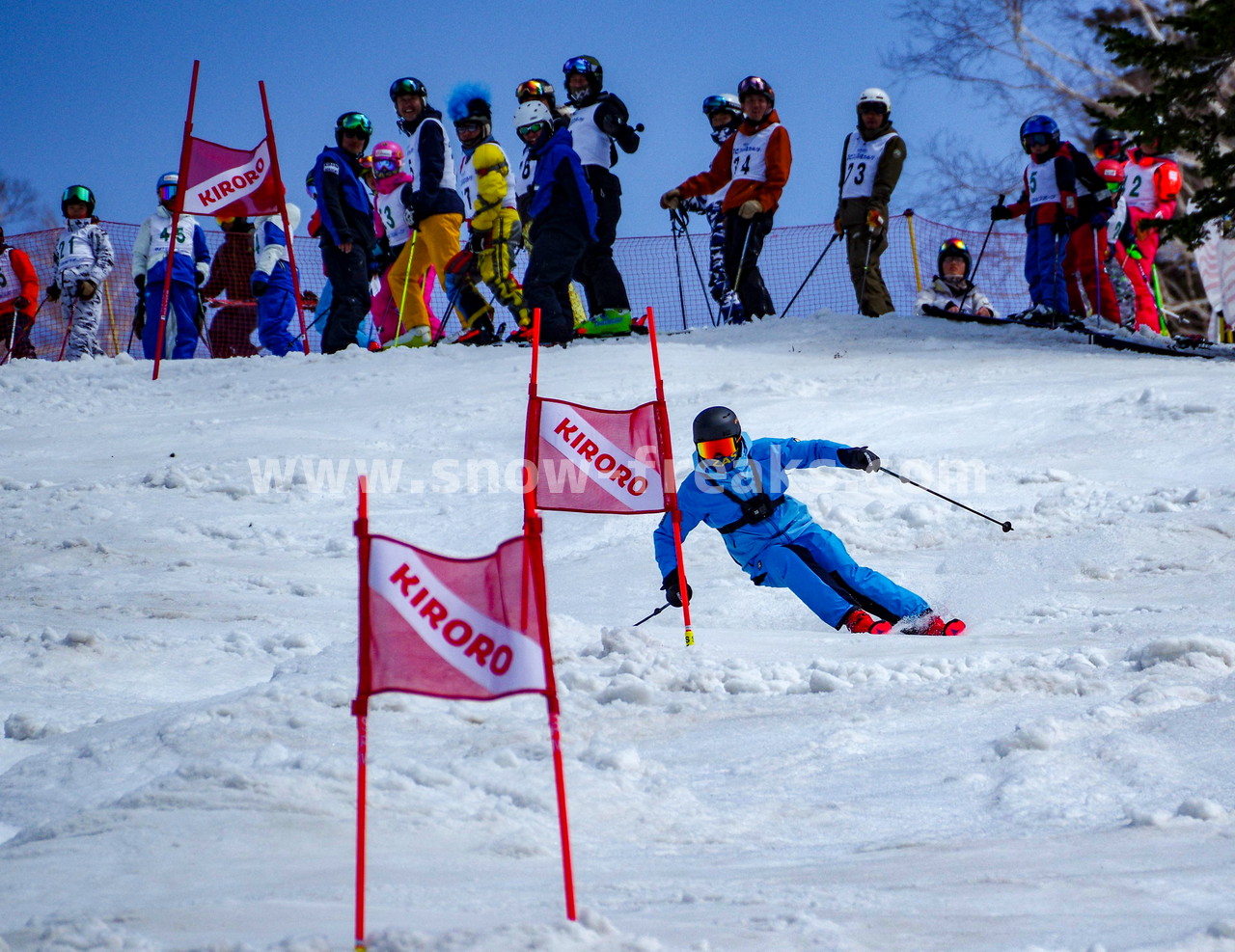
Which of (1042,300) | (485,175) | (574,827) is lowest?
(574,827)

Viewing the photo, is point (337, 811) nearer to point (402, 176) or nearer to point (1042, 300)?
point (402, 176)

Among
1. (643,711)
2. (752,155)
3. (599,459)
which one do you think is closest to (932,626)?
(599,459)

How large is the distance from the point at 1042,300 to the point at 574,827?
10275 mm

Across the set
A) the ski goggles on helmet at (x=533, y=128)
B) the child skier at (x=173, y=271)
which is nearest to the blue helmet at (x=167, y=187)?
the child skier at (x=173, y=271)

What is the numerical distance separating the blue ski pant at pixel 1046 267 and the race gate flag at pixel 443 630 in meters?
10.3

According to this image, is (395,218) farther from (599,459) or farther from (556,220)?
(599,459)

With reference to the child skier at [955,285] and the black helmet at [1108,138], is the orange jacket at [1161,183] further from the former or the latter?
the child skier at [955,285]

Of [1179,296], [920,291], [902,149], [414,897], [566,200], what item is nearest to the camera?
[414,897]

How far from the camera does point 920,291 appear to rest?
14945 mm

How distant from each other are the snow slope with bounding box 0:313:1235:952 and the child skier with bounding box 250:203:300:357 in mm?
3267

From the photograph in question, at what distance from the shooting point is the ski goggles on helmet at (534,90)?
11.8 metres

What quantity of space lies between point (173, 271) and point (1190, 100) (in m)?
9.24

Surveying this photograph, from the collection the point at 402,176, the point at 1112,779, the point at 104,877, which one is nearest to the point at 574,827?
the point at 104,877

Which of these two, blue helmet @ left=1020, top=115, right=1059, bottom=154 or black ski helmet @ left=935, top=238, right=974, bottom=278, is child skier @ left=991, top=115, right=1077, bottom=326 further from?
black ski helmet @ left=935, top=238, right=974, bottom=278
